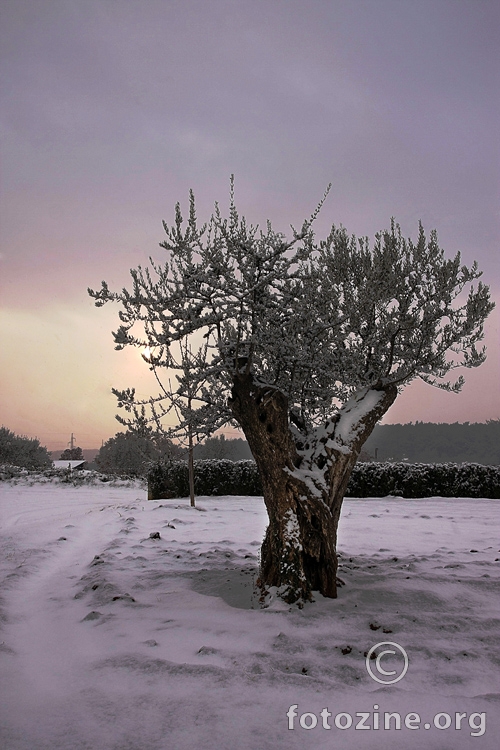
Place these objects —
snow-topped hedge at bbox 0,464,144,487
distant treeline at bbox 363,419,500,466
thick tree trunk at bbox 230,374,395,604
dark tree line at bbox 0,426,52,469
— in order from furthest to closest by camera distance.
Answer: distant treeline at bbox 363,419,500,466
dark tree line at bbox 0,426,52,469
snow-topped hedge at bbox 0,464,144,487
thick tree trunk at bbox 230,374,395,604

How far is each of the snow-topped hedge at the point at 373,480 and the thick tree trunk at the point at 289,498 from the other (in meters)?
12.5

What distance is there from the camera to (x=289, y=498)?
19.7 ft

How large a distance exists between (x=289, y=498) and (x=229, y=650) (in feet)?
6.84

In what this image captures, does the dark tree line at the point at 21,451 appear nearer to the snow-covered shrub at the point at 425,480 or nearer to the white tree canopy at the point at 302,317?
the snow-covered shrub at the point at 425,480

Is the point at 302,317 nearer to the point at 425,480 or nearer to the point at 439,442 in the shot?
the point at 425,480

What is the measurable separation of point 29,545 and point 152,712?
7374 mm

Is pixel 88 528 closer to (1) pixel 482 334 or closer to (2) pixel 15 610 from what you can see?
(2) pixel 15 610

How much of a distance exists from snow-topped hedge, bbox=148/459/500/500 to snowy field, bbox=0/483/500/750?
9.71 metres

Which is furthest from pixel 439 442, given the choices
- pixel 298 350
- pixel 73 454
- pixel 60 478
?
pixel 298 350

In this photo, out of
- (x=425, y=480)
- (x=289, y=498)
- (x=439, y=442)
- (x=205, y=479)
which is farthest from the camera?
(x=439, y=442)

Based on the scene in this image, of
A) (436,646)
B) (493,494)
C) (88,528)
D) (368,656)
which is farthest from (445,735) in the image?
(493,494)

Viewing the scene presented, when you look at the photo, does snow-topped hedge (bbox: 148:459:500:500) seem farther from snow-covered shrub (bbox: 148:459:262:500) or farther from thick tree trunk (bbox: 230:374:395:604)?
thick tree trunk (bbox: 230:374:395:604)

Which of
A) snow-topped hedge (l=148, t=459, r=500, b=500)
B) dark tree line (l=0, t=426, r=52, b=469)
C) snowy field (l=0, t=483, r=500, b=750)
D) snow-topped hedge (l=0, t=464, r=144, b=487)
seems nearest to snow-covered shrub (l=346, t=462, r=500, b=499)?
snow-topped hedge (l=148, t=459, r=500, b=500)

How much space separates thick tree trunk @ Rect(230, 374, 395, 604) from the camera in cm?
584
